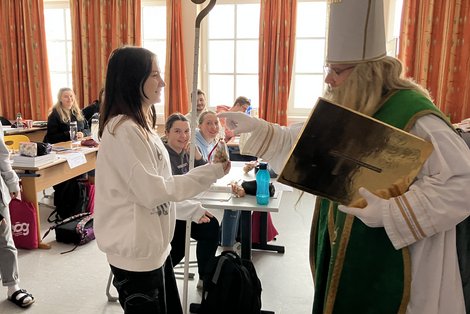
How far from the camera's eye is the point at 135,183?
4.09 feet

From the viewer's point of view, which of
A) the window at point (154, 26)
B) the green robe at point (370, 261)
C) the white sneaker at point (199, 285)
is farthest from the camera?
the window at point (154, 26)

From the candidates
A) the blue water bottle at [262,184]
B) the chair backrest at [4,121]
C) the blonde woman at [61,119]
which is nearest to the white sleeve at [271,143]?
the blue water bottle at [262,184]

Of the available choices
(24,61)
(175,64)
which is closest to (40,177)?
(175,64)

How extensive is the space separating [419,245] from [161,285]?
0.90 m

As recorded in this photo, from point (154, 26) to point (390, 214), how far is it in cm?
546

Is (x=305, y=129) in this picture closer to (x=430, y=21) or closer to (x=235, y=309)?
(x=235, y=309)

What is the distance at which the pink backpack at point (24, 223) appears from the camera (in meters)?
3.02

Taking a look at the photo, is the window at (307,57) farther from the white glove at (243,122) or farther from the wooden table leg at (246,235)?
the white glove at (243,122)

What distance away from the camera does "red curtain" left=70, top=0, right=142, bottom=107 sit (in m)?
5.41

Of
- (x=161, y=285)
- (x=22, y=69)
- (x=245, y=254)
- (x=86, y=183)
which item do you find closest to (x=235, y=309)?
(x=245, y=254)

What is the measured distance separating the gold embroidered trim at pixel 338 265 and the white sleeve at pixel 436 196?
0.15 m

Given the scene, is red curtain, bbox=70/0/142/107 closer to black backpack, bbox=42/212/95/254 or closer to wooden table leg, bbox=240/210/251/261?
black backpack, bbox=42/212/95/254

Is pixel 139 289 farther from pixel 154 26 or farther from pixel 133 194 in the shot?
pixel 154 26

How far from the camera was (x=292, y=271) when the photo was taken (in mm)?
2859
